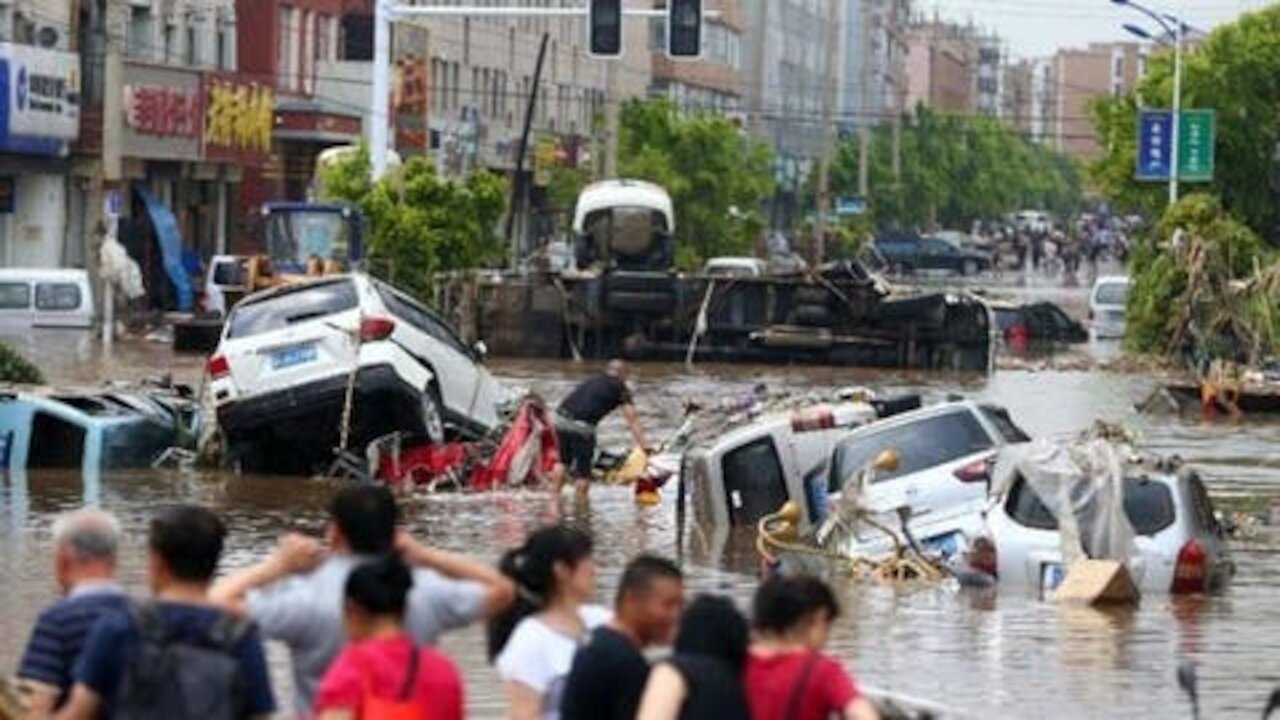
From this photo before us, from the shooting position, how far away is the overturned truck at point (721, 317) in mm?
58438

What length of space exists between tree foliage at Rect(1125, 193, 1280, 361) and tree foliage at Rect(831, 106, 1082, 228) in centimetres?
8306

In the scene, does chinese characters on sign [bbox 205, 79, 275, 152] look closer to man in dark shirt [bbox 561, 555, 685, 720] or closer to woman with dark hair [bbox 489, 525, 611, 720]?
woman with dark hair [bbox 489, 525, 611, 720]

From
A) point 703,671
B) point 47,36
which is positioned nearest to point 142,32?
point 47,36

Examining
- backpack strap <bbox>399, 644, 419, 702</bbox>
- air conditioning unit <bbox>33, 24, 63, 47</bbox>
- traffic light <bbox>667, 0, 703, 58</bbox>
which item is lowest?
backpack strap <bbox>399, 644, 419, 702</bbox>

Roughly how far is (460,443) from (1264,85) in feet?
163

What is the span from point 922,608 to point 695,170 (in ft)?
237

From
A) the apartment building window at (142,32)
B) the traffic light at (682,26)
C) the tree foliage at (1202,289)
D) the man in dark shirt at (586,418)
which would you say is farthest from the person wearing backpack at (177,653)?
the apartment building window at (142,32)

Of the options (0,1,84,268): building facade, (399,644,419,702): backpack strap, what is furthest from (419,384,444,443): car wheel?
(0,1,84,268): building facade

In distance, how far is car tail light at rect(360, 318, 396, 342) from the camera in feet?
99.1

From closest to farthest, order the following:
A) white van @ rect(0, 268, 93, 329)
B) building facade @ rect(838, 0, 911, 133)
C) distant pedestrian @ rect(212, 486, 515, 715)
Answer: distant pedestrian @ rect(212, 486, 515, 715) → white van @ rect(0, 268, 93, 329) → building facade @ rect(838, 0, 911, 133)

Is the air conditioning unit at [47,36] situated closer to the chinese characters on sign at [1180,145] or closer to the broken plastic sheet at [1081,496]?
the chinese characters on sign at [1180,145]

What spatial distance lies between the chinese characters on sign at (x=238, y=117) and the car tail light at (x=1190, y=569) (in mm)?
48200

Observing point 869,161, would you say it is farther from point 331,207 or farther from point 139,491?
point 139,491

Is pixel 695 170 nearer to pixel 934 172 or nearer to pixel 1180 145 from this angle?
pixel 1180 145
